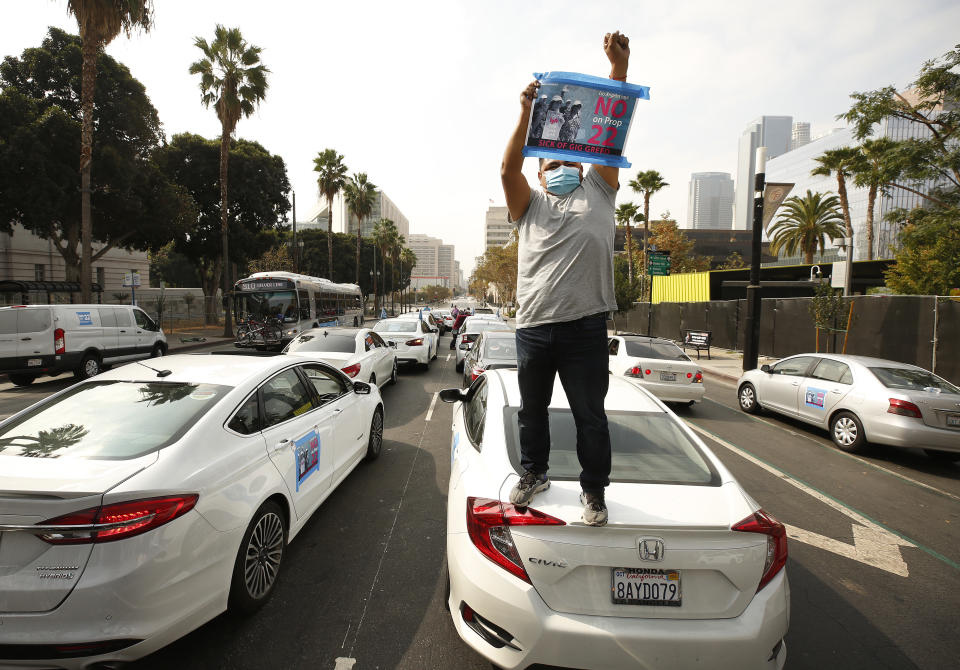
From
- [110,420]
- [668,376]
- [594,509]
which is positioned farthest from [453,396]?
[668,376]

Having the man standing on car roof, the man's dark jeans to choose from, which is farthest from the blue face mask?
the man's dark jeans

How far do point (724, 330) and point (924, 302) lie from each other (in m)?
10.6

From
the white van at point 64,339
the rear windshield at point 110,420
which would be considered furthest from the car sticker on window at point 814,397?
the white van at point 64,339

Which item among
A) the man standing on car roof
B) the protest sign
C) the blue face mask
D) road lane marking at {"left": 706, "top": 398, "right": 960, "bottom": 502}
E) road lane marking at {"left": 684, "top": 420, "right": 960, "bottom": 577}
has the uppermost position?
the protest sign

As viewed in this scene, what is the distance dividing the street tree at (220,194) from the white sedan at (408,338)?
2284 cm

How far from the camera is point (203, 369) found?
12.0 ft

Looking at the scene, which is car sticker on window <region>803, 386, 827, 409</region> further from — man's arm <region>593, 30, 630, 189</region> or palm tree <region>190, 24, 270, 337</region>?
palm tree <region>190, 24, 270, 337</region>

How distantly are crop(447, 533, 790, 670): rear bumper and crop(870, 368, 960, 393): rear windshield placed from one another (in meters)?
6.36

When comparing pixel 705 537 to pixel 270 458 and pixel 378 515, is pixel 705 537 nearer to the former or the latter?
pixel 270 458

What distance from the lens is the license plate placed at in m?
2.10

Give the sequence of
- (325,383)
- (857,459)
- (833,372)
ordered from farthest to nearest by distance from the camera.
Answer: (833,372) → (857,459) → (325,383)

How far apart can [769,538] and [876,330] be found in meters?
15.3

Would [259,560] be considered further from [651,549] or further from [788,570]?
[788,570]

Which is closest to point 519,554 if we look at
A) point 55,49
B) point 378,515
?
point 378,515
